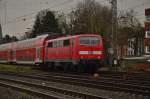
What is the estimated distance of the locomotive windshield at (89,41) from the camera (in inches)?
1163

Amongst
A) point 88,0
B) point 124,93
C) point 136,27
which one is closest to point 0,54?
point 88,0

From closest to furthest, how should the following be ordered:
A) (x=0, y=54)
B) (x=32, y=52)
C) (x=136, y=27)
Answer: (x=32, y=52), (x=0, y=54), (x=136, y=27)

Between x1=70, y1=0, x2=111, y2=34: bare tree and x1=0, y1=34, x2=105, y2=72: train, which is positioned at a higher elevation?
x1=70, y1=0, x2=111, y2=34: bare tree

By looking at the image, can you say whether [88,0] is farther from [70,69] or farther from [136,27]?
[70,69]

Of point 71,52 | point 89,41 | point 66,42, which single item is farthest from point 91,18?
point 71,52

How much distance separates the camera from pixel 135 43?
339 feet

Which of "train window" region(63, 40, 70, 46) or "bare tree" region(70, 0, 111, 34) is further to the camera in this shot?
"bare tree" region(70, 0, 111, 34)

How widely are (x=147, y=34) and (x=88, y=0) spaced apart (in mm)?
13464

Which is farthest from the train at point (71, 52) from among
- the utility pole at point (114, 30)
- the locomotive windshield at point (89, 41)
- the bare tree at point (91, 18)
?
the bare tree at point (91, 18)

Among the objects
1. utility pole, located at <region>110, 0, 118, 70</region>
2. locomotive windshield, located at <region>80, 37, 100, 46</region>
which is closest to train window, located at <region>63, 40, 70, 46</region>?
locomotive windshield, located at <region>80, 37, 100, 46</region>

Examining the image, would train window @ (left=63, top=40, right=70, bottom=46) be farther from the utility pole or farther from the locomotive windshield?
the utility pole

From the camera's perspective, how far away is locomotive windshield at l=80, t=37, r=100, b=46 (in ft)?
96.9

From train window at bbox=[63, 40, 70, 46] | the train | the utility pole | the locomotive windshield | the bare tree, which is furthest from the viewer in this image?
the bare tree

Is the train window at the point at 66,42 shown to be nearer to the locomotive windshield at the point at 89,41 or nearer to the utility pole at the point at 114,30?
the locomotive windshield at the point at 89,41
